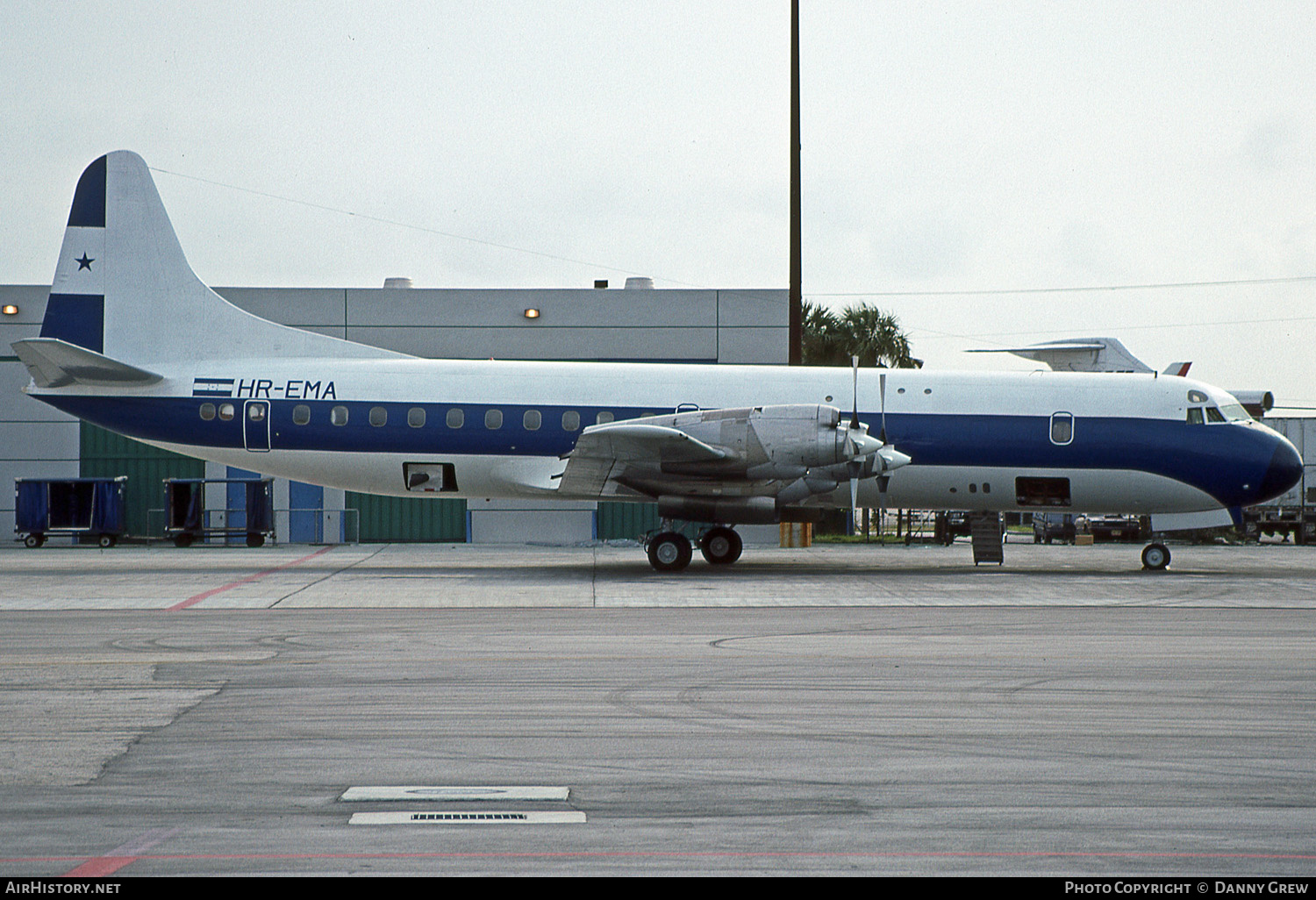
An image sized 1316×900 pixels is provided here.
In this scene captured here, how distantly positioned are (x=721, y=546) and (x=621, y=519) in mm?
11702

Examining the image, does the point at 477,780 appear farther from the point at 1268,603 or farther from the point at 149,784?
the point at 1268,603

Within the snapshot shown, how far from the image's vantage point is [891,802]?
6430 millimetres

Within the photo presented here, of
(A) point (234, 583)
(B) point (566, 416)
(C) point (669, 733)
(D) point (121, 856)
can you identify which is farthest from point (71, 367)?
(D) point (121, 856)

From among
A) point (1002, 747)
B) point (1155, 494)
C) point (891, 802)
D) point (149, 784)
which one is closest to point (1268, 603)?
point (1155, 494)

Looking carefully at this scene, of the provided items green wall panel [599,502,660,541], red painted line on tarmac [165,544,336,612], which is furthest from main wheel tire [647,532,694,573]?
green wall panel [599,502,660,541]

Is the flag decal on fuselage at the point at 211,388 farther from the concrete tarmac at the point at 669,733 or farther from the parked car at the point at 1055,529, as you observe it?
the parked car at the point at 1055,529

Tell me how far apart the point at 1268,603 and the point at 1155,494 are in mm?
6201

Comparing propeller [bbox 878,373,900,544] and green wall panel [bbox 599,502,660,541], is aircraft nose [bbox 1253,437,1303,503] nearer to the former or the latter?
propeller [bbox 878,373,900,544]

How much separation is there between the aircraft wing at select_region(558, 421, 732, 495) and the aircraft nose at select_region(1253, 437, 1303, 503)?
34.6 feet

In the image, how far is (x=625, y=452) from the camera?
834 inches

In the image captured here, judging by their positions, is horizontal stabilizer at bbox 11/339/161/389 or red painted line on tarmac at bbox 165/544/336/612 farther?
horizontal stabilizer at bbox 11/339/161/389

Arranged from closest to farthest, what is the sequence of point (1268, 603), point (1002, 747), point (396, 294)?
1. point (1002, 747)
2. point (1268, 603)
3. point (396, 294)

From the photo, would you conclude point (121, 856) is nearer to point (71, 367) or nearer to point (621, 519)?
point (71, 367)

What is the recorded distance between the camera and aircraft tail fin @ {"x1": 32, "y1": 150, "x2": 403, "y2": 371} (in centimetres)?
2358
